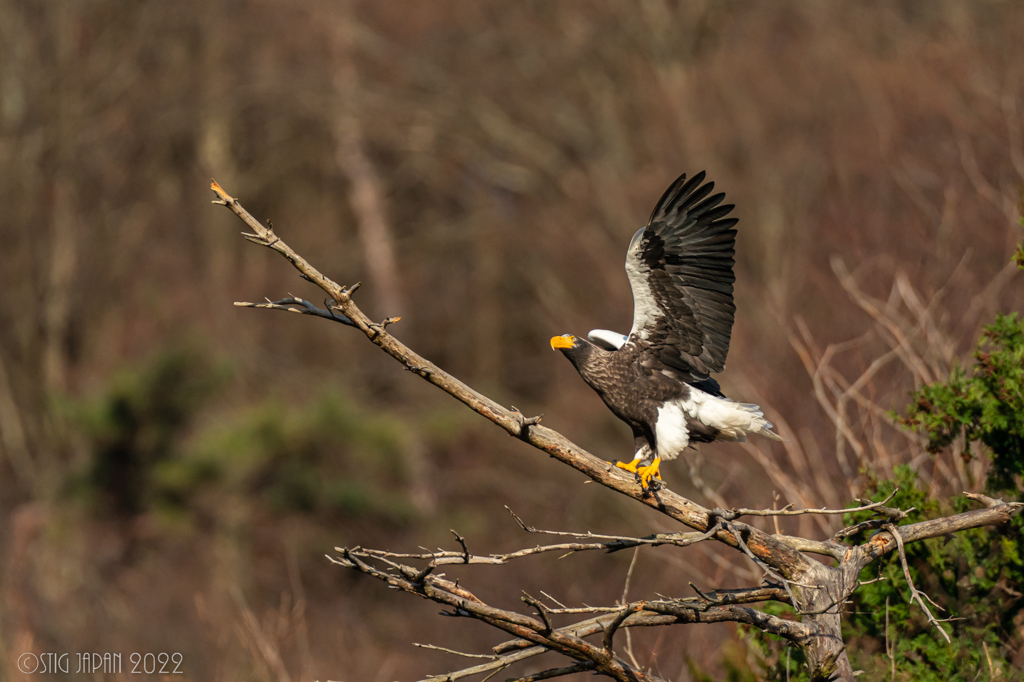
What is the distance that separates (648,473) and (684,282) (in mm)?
1060

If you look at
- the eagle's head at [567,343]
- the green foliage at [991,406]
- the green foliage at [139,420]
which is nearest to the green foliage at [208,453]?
the green foliage at [139,420]

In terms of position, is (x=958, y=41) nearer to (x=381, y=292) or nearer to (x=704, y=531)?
(x=381, y=292)

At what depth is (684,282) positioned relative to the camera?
4.92 m

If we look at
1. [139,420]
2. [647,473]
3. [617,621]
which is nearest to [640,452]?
[647,473]

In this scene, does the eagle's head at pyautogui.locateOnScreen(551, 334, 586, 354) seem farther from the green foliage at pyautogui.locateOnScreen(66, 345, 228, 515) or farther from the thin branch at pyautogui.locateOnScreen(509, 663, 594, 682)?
the green foliage at pyautogui.locateOnScreen(66, 345, 228, 515)

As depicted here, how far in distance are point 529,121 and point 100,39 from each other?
9.29 meters

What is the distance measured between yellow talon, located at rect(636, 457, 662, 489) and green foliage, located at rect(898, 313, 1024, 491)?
123cm

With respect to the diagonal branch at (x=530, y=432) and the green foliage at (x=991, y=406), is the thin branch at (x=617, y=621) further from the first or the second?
the green foliage at (x=991, y=406)

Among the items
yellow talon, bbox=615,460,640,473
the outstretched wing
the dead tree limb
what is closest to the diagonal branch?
the dead tree limb

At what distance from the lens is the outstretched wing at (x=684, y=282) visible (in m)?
4.80

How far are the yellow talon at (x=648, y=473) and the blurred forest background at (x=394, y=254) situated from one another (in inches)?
174

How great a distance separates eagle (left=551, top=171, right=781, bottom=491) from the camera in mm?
4812

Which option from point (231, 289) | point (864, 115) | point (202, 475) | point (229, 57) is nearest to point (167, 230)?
point (231, 289)

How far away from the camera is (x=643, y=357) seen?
16.6 feet
